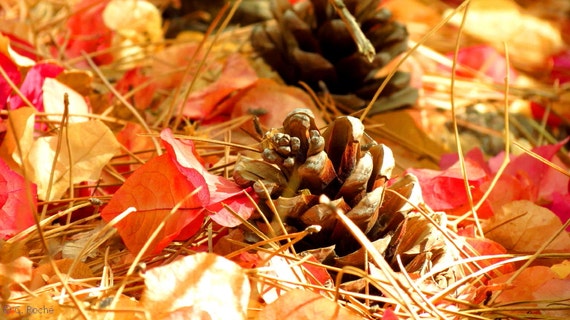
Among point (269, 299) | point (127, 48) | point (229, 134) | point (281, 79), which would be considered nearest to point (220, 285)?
point (269, 299)

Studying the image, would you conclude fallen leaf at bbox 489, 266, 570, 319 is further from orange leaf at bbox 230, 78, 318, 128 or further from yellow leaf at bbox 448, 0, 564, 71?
yellow leaf at bbox 448, 0, 564, 71

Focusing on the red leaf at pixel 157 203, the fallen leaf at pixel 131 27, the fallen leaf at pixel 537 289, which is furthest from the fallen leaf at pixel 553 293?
the fallen leaf at pixel 131 27

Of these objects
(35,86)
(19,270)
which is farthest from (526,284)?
(35,86)

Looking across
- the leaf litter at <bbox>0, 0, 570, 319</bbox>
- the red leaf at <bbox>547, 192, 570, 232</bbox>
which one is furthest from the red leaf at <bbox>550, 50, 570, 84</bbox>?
the red leaf at <bbox>547, 192, 570, 232</bbox>

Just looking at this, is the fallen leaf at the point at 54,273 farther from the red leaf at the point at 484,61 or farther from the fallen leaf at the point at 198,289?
the red leaf at the point at 484,61

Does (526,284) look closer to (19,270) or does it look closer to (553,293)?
(553,293)
